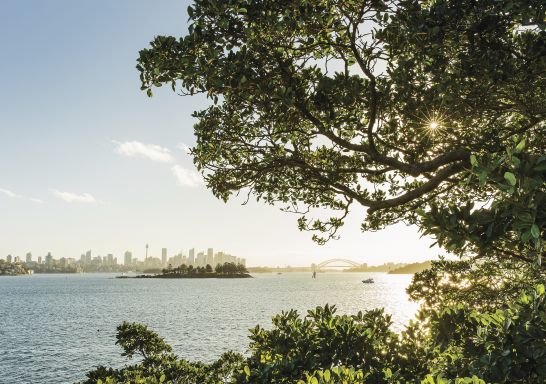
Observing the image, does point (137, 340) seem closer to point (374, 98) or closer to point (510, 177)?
Result: point (374, 98)

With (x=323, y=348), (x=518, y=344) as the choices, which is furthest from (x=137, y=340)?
(x=518, y=344)

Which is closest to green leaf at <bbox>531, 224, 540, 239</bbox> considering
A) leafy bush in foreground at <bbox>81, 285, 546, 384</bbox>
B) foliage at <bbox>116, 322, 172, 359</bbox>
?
leafy bush in foreground at <bbox>81, 285, 546, 384</bbox>

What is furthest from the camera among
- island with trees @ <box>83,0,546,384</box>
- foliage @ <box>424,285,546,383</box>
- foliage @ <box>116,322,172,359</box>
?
foliage @ <box>116,322,172,359</box>

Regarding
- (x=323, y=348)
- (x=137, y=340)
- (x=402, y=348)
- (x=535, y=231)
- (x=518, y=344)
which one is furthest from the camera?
(x=137, y=340)

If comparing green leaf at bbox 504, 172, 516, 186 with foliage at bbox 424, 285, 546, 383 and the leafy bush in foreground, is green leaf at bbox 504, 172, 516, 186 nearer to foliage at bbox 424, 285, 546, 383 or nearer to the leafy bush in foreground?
foliage at bbox 424, 285, 546, 383

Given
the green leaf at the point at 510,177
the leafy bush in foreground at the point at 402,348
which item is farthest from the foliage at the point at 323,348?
the green leaf at the point at 510,177

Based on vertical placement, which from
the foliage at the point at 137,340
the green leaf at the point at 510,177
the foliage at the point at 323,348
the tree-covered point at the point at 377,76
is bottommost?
the foliage at the point at 137,340

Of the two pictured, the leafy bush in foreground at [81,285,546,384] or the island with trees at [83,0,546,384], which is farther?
the island with trees at [83,0,546,384]

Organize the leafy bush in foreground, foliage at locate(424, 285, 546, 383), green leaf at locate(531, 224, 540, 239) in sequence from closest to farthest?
1. green leaf at locate(531, 224, 540, 239)
2. foliage at locate(424, 285, 546, 383)
3. the leafy bush in foreground

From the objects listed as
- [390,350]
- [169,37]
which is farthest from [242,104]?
[390,350]

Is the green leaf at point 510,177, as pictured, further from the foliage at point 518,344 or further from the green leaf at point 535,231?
the foliage at point 518,344

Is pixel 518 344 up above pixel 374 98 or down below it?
below

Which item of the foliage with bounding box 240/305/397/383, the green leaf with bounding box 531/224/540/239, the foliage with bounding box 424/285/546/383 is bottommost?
the foliage with bounding box 240/305/397/383

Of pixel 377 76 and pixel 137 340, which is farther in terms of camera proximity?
pixel 137 340
